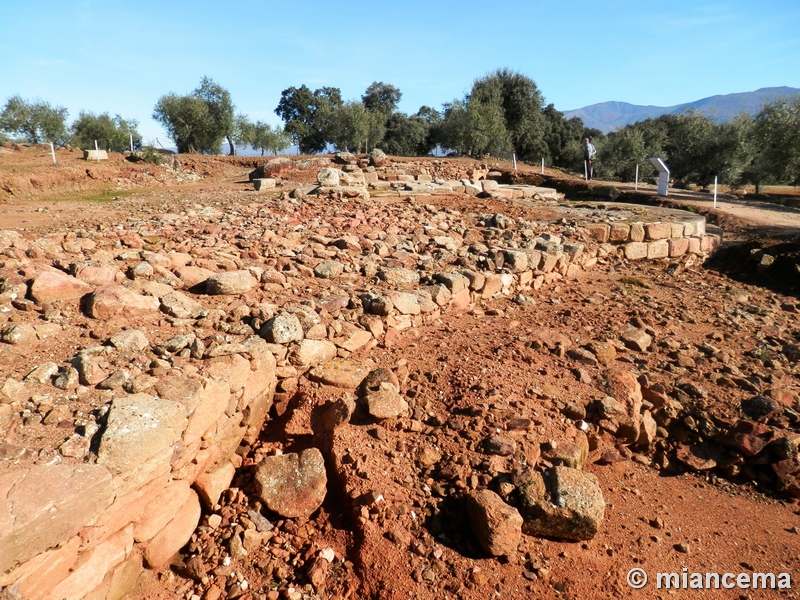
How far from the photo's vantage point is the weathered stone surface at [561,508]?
304cm

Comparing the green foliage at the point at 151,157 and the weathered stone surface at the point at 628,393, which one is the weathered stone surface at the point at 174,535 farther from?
the green foliage at the point at 151,157

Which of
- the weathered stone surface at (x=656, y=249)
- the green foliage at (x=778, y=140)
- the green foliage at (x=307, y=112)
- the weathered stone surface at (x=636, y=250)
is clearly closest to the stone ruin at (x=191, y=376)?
the weathered stone surface at (x=636, y=250)

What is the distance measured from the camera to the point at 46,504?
2287mm

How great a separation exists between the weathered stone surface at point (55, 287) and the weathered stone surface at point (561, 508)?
12.0ft

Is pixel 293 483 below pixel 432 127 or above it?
below

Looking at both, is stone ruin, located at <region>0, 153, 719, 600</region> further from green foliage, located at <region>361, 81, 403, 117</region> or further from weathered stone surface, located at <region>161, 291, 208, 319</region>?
green foliage, located at <region>361, 81, 403, 117</region>

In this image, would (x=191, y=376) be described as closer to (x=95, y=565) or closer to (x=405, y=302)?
(x=95, y=565)

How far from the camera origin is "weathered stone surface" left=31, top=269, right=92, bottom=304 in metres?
3.83

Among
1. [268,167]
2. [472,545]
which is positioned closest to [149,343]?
[472,545]

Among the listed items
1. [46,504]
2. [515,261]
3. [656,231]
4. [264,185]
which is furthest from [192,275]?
[264,185]

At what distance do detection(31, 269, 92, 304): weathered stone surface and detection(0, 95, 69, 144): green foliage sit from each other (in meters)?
34.2

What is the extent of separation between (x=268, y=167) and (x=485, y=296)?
47.0 ft

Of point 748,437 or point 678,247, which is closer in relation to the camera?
point 748,437

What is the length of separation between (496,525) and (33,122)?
38.3 meters
